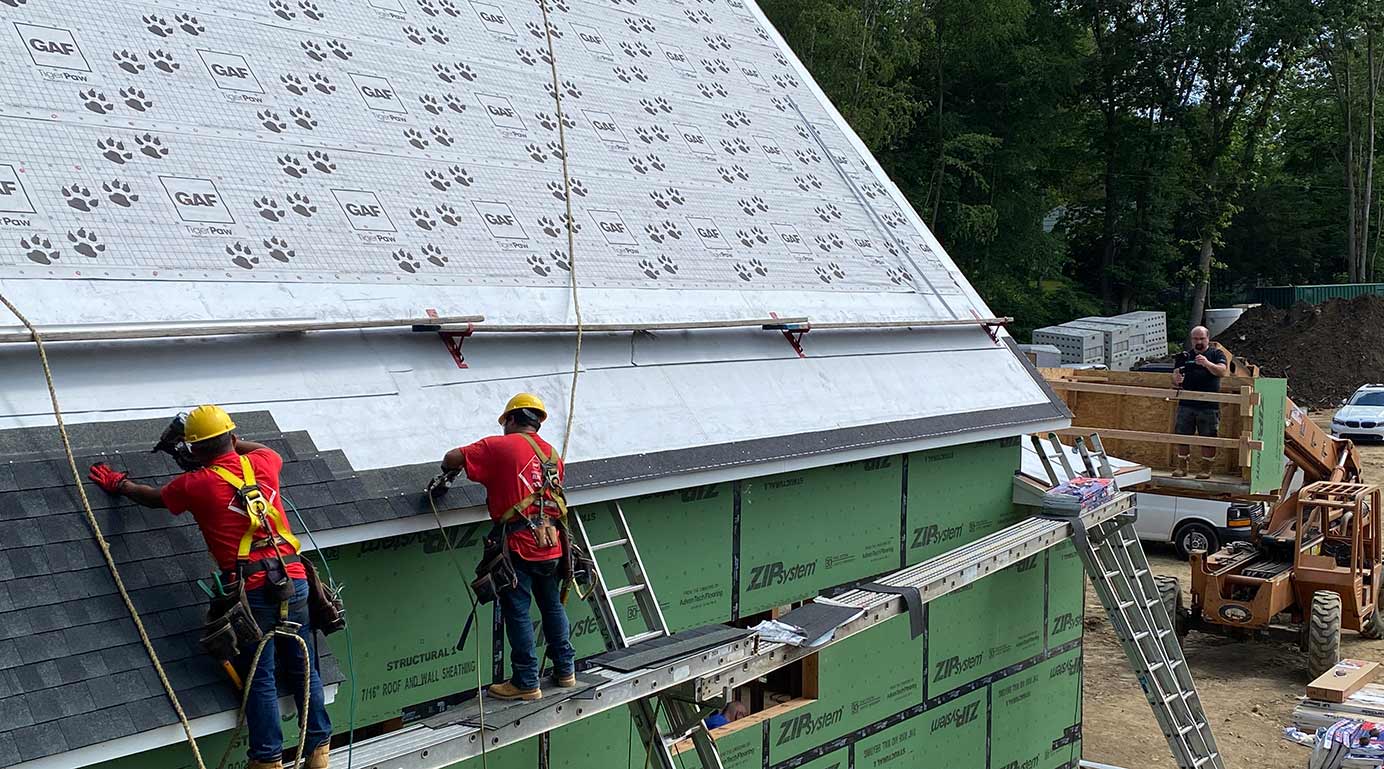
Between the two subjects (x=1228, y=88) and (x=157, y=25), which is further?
(x=1228, y=88)

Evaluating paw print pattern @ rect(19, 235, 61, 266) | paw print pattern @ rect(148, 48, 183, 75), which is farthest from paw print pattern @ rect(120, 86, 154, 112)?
paw print pattern @ rect(19, 235, 61, 266)

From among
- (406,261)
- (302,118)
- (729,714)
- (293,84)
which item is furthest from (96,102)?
(729,714)

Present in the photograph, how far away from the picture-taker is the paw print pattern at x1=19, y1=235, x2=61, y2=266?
551 centimetres

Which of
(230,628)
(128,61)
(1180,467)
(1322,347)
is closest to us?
(230,628)

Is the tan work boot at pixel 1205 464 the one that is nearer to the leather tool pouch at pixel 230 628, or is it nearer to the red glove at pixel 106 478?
the leather tool pouch at pixel 230 628

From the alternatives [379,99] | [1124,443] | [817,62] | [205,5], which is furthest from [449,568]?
[817,62]

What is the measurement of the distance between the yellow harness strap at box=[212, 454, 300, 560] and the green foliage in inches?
1234

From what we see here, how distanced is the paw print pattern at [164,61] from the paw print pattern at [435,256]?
1643 mm

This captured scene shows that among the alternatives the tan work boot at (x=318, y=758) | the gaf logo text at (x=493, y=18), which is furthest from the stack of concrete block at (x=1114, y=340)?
the tan work boot at (x=318, y=758)

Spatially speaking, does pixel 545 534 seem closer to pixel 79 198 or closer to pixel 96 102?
pixel 79 198

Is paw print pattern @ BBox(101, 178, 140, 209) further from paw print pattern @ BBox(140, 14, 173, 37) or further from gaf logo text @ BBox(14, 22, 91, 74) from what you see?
paw print pattern @ BBox(140, 14, 173, 37)

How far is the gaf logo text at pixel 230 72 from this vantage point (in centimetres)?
701

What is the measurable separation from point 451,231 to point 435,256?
0.94 ft

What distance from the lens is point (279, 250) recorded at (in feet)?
21.4
